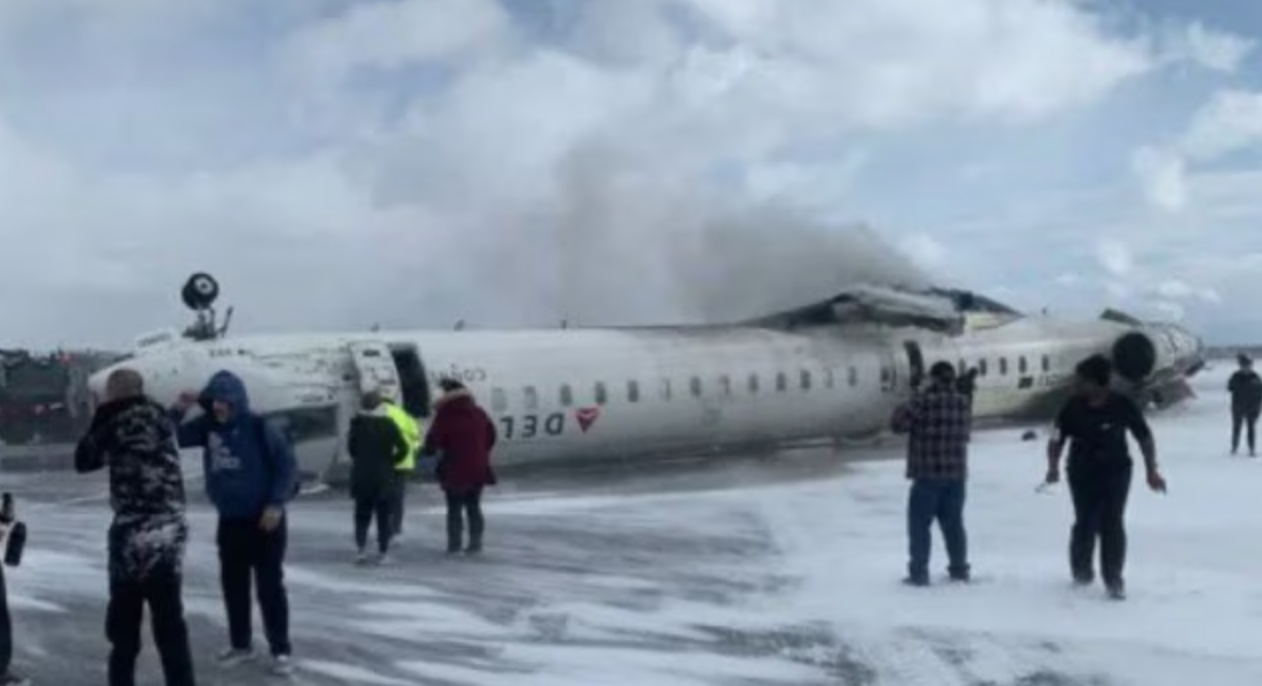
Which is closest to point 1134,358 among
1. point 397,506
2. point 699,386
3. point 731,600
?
point 699,386

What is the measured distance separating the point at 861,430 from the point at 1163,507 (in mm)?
12235

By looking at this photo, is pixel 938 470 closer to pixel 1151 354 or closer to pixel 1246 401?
pixel 1246 401

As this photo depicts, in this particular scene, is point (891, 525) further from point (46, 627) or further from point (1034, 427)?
point (1034, 427)

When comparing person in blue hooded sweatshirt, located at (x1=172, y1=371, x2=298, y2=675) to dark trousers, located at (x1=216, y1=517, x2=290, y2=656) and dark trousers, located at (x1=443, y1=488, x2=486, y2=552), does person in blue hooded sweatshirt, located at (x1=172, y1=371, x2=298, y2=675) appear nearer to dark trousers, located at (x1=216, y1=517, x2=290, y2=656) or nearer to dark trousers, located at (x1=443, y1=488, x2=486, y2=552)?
dark trousers, located at (x1=216, y1=517, x2=290, y2=656)

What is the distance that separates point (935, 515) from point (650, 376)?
1333 centimetres

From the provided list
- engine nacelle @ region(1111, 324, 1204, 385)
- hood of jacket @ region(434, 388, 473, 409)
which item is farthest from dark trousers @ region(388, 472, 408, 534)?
engine nacelle @ region(1111, 324, 1204, 385)

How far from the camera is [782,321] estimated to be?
28531mm

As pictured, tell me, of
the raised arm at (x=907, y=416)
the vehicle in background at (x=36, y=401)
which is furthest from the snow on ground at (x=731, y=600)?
the vehicle in background at (x=36, y=401)

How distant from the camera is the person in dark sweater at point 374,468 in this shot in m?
13.3

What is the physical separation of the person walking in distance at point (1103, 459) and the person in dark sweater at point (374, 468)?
594 centimetres

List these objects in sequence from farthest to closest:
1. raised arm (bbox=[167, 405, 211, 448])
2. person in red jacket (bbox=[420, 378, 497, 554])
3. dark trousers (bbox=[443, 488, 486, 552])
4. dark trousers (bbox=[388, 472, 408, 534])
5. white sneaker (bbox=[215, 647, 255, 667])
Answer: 1. dark trousers (bbox=[388, 472, 408, 534])
2. dark trousers (bbox=[443, 488, 486, 552])
3. person in red jacket (bbox=[420, 378, 497, 554])
4. white sneaker (bbox=[215, 647, 255, 667])
5. raised arm (bbox=[167, 405, 211, 448])

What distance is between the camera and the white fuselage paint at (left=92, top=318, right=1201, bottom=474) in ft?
69.3

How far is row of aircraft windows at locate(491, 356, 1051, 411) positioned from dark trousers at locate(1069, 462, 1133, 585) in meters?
13.0

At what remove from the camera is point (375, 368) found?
70.1ft
